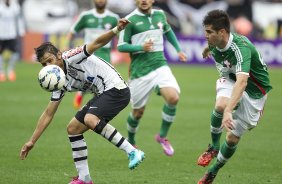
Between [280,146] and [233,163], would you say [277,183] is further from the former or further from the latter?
[280,146]

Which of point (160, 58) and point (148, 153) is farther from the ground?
point (160, 58)

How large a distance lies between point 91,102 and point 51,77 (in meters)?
0.91

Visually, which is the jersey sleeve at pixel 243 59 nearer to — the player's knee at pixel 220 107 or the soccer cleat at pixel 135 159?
the player's knee at pixel 220 107

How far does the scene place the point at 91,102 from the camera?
9.91m

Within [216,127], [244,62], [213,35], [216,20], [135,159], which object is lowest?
[216,127]

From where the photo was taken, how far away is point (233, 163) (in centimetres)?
1193

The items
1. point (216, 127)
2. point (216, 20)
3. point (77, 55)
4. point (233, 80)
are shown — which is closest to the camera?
point (216, 20)

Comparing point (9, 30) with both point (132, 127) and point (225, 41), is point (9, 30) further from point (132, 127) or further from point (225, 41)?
point (225, 41)

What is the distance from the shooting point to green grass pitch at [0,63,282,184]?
10.6m

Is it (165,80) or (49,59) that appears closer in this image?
(49,59)

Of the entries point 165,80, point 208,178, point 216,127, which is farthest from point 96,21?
point 208,178

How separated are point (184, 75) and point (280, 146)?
14.2 m

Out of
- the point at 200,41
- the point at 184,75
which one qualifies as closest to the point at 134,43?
the point at 184,75

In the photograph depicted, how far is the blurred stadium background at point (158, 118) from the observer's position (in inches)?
430
